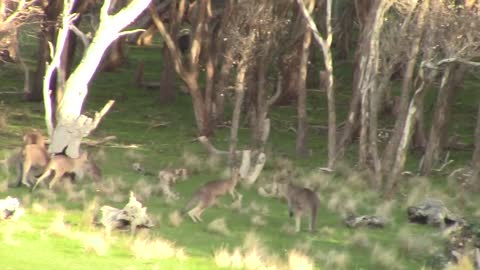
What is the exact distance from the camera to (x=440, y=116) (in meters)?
27.8

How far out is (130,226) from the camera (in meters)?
16.9

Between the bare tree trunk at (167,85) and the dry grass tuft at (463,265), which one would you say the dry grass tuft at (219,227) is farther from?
the bare tree trunk at (167,85)

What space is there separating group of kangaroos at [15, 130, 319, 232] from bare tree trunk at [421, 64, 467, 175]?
7075mm

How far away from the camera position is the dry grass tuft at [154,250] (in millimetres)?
15375

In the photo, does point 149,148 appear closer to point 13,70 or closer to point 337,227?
point 337,227

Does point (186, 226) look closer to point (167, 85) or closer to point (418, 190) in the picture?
point (418, 190)

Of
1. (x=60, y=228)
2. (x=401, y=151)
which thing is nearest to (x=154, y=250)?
(x=60, y=228)

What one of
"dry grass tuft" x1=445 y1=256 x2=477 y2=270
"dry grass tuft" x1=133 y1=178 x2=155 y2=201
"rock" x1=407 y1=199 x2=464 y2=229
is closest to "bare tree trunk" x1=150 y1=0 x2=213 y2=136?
"dry grass tuft" x1=133 y1=178 x2=155 y2=201

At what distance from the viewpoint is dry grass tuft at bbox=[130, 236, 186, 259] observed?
15.4m

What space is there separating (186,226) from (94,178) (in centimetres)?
424

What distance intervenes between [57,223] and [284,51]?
58.2ft

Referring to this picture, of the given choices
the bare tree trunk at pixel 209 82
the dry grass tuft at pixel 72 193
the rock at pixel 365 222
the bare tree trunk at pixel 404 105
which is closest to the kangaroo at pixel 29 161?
the dry grass tuft at pixel 72 193

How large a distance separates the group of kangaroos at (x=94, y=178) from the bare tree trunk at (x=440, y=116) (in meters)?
→ 7.07

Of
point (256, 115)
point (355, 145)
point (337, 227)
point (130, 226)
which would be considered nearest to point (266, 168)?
point (256, 115)
